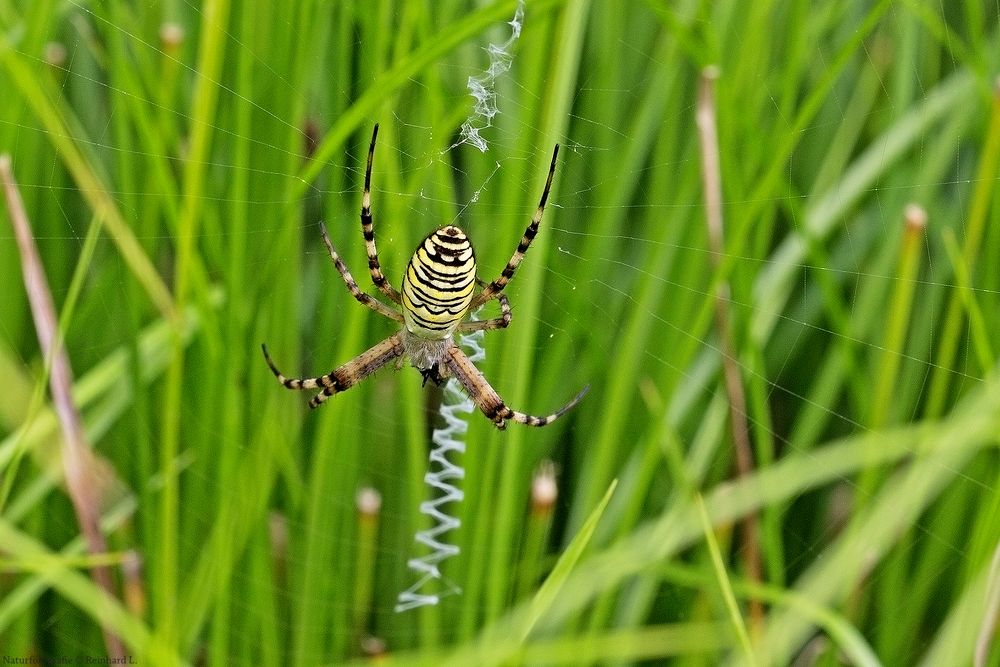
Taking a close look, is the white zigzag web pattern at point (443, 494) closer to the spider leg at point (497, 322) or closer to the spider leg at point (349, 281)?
the spider leg at point (497, 322)

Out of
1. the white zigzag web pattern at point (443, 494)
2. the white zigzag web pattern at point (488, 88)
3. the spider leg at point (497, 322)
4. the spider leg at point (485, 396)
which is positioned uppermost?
the white zigzag web pattern at point (488, 88)

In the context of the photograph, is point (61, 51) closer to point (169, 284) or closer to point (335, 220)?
point (169, 284)

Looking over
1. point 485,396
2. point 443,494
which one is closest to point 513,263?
point 485,396

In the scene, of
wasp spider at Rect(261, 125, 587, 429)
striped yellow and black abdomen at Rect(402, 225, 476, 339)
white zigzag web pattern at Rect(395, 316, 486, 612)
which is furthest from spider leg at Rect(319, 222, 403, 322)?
white zigzag web pattern at Rect(395, 316, 486, 612)

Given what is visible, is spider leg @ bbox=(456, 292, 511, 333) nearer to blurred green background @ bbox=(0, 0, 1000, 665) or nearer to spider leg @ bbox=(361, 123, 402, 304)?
blurred green background @ bbox=(0, 0, 1000, 665)

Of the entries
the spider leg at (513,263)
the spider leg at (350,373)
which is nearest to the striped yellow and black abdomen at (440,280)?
the spider leg at (513,263)

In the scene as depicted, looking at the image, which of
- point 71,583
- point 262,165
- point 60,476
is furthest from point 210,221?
point 71,583
